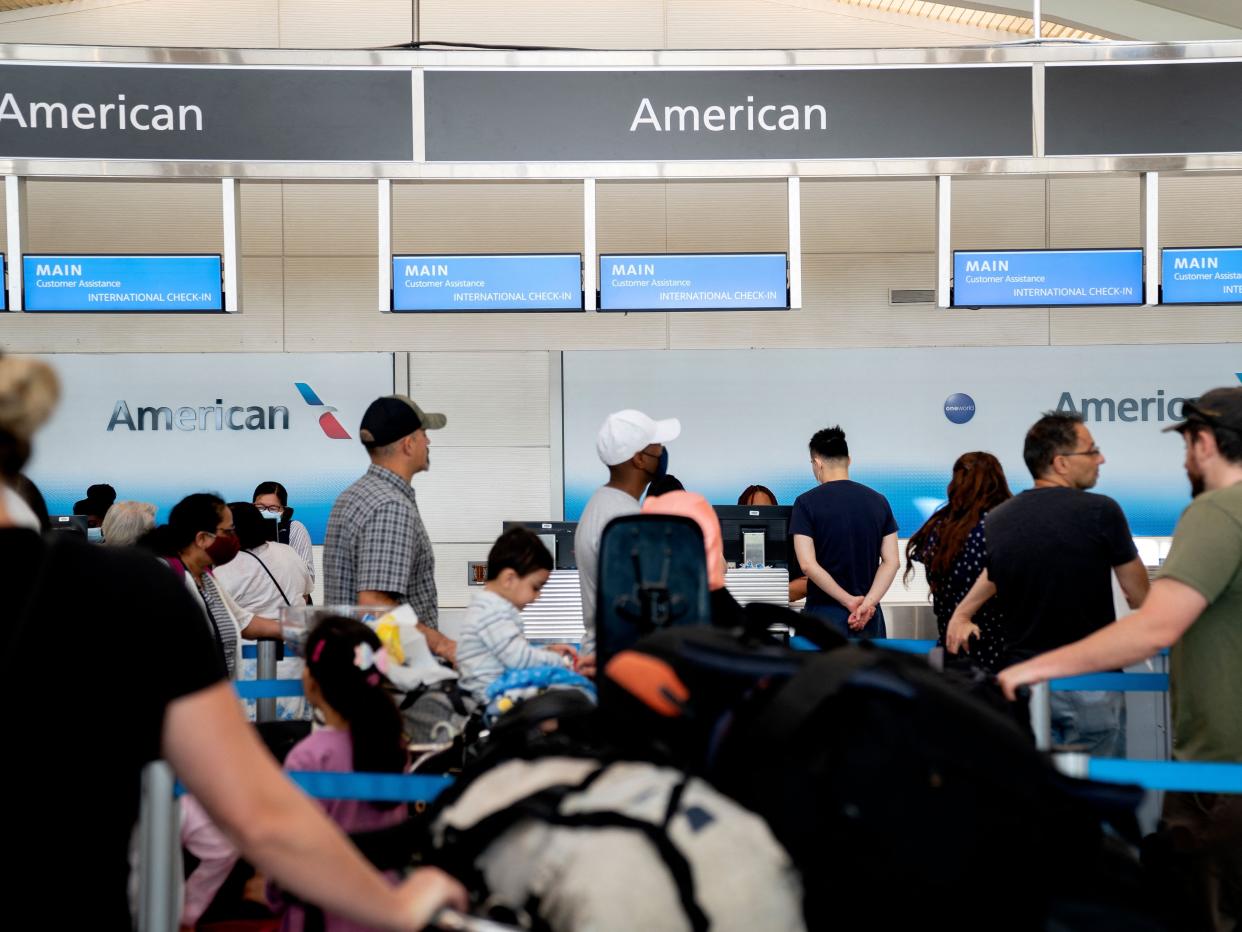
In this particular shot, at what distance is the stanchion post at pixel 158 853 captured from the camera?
196 centimetres

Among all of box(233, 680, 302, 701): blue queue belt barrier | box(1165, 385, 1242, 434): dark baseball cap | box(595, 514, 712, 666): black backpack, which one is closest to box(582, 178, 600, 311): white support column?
box(233, 680, 302, 701): blue queue belt barrier

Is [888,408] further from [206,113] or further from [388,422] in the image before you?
[388,422]

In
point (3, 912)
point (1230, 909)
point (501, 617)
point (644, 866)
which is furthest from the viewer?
point (501, 617)

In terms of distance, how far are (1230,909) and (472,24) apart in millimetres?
7553

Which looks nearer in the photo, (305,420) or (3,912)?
(3,912)

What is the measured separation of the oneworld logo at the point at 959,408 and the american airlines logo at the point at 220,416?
3772mm

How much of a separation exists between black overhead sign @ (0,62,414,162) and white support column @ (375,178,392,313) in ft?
0.52

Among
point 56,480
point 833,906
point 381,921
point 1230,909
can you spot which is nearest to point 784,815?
point 833,906

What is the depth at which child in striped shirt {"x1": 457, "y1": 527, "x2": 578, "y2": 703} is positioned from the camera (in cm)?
329

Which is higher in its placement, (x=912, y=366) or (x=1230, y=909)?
(x=912, y=366)

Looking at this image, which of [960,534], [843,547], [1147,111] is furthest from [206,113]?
[1147,111]

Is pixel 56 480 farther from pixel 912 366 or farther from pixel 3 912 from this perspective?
pixel 3 912

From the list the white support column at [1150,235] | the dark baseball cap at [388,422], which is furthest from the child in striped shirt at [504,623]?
the white support column at [1150,235]

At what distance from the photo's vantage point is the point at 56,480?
8297 mm
